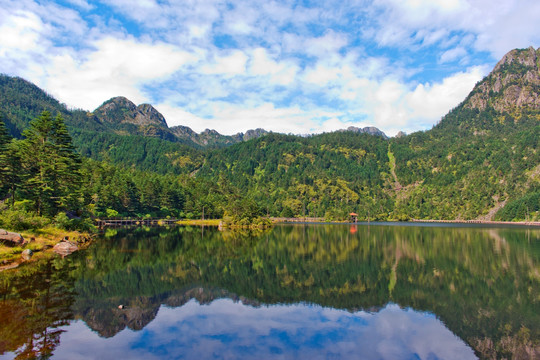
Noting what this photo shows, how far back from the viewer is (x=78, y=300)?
24.9 m

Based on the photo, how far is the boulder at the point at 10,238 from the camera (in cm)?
3806

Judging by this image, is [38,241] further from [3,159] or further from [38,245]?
[3,159]

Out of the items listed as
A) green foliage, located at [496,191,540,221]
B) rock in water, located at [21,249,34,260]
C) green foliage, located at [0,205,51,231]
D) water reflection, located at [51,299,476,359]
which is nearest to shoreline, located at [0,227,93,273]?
rock in water, located at [21,249,34,260]

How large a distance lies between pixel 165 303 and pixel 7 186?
44.7 m

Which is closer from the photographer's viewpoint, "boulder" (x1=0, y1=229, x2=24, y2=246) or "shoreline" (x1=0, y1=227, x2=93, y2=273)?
"shoreline" (x1=0, y1=227, x2=93, y2=273)

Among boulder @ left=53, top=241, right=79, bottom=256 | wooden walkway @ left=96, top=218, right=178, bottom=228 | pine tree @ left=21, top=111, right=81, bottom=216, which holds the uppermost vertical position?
pine tree @ left=21, top=111, right=81, bottom=216

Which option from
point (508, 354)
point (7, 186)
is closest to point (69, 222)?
point (7, 186)

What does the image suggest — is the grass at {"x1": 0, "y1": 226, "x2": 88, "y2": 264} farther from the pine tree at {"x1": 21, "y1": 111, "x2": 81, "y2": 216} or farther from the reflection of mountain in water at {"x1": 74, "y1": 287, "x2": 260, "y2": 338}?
the reflection of mountain in water at {"x1": 74, "y1": 287, "x2": 260, "y2": 338}

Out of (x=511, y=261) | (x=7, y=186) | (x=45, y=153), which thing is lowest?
(x=511, y=261)

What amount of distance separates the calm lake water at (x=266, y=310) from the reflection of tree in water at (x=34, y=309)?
0.08 metres

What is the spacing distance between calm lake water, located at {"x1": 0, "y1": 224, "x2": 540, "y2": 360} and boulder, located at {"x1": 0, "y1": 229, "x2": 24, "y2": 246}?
20.3ft

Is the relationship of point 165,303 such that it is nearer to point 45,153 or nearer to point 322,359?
point 322,359

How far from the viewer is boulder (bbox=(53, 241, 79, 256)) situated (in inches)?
1844

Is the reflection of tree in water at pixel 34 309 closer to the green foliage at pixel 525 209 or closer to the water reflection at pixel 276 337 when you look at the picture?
the water reflection at pixel 276 337
